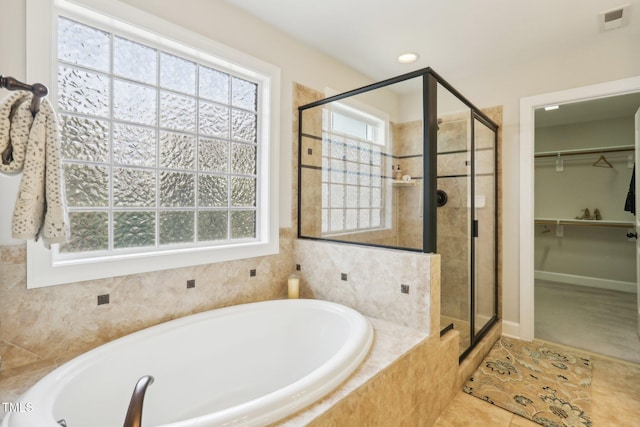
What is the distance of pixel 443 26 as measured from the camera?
2.18 meters

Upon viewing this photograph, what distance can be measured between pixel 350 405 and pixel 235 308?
0.98m

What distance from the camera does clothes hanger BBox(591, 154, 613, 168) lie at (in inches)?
163

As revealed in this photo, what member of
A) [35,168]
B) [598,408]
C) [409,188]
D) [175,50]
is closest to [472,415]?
[598,408]

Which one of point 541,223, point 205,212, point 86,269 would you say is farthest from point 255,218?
point 541,223

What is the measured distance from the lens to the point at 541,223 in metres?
4.45

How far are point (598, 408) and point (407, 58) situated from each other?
112 inches

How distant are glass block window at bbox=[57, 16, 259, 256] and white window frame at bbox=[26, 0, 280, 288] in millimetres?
61

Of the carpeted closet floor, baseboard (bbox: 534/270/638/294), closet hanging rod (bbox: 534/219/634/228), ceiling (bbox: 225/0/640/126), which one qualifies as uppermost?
ceiling (bbox: 225/0/640/126)

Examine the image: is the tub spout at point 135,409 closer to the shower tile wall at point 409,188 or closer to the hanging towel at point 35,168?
the hanging towel at point 35,168

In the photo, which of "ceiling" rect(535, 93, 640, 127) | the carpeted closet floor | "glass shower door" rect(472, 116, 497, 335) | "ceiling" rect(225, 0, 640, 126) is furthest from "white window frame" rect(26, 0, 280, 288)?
"ceiling" rect(535, 93, 640, 127)

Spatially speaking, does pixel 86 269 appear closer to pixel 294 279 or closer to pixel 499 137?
pixel 294 279

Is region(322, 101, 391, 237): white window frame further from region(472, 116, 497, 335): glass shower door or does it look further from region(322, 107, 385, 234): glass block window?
region(472, 116, 497, 335): glass shower door

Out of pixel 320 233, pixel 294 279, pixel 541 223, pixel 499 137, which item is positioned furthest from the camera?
pixel 541 223

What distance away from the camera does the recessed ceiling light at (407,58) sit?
263 cm
